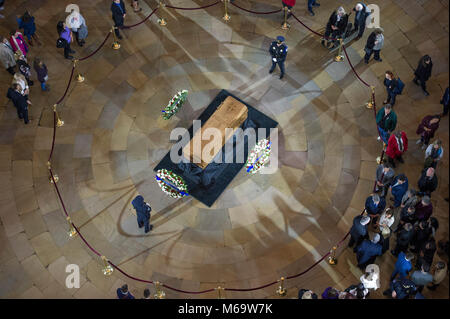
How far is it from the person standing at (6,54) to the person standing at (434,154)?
14.7 metres

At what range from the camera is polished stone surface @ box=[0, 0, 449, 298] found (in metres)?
17.7

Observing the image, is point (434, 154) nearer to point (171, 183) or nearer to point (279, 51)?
point (279, 51)

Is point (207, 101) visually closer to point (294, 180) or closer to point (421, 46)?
point (294, 180)

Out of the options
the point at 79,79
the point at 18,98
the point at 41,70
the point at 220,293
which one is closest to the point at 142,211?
the point at 220,293

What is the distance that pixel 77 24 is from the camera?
21453 millimetres

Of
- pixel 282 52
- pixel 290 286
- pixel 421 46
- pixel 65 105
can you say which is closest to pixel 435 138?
pixel 421 46

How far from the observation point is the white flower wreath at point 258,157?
62.8 feet

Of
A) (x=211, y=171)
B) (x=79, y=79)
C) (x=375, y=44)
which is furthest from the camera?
(x=79, y=79)

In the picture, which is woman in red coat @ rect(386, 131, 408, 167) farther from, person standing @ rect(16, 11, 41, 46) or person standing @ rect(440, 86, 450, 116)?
person standing @ rect(16, 11, 41, 46)

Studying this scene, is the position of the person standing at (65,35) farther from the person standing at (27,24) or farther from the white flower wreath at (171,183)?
the white flower wreath at (171,183)

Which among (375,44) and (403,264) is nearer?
(403,264)

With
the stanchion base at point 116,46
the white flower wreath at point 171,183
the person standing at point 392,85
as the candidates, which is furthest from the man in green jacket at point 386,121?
the stanchion base at point 116,46

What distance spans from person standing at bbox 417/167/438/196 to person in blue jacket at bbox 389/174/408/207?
55cm

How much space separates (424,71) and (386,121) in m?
2.79
